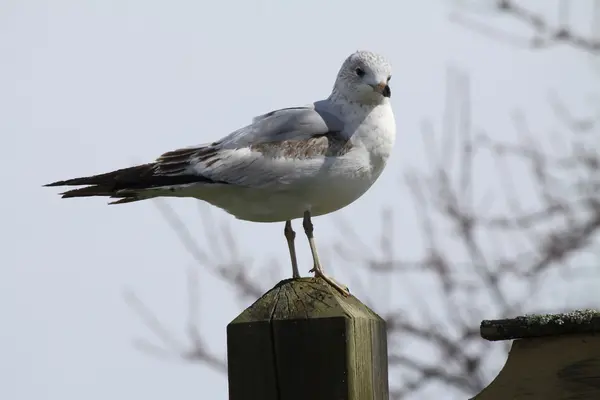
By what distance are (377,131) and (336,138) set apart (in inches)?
6.2

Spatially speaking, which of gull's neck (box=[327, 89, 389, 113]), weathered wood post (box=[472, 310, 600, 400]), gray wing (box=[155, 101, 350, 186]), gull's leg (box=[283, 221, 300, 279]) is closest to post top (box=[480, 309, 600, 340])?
weathered wood post (box=[472, 310, 600, 400])

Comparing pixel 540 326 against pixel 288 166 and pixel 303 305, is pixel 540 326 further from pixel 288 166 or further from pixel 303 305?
pixel 288 166

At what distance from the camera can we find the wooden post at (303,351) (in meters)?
2.86

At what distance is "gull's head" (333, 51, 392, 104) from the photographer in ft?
16.0

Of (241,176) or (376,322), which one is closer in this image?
(376,322)

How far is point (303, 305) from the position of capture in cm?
295

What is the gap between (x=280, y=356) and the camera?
2.89 metres

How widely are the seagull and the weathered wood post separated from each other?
114 centimetres

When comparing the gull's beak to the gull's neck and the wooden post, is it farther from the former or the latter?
the wooden post

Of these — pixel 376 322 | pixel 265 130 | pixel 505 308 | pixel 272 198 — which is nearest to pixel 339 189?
pixel 272 198

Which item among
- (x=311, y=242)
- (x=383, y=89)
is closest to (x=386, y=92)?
(x=383, y=89)

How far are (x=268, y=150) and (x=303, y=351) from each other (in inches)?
71.2

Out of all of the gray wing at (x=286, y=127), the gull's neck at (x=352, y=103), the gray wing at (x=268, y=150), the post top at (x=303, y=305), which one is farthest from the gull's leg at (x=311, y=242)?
the post top at (x=303, y=305)

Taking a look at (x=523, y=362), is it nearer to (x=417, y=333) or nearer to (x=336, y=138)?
(x=336, y=138)
